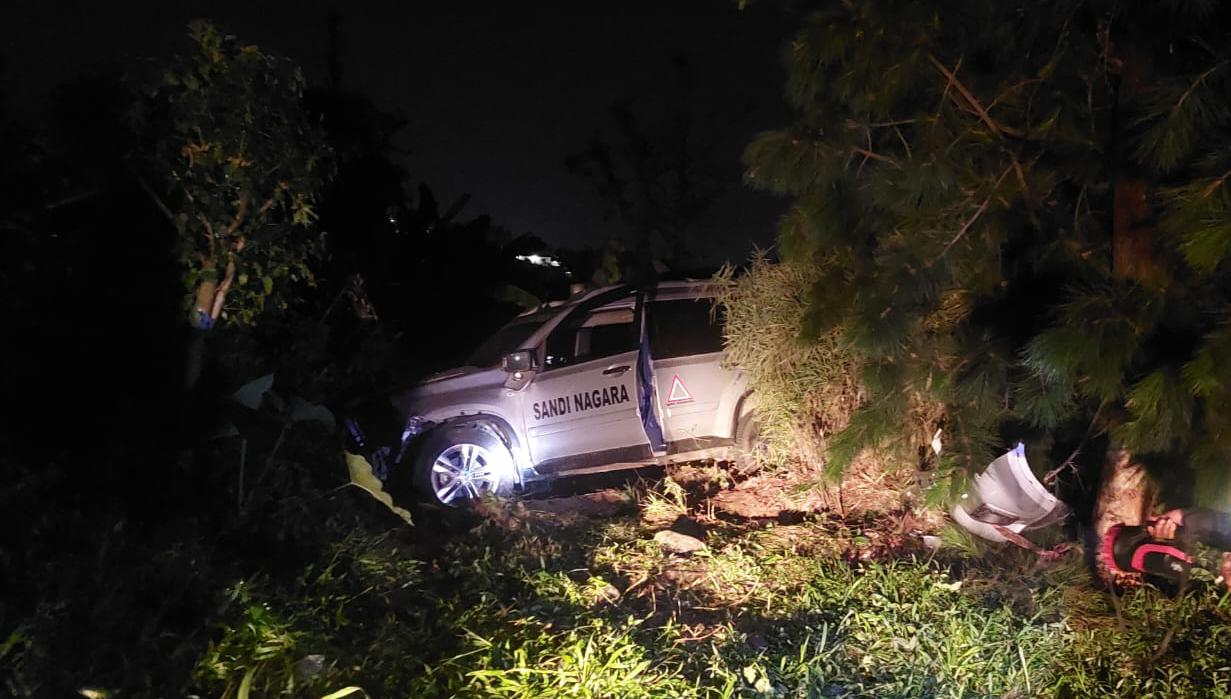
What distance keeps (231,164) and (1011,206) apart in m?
3.79

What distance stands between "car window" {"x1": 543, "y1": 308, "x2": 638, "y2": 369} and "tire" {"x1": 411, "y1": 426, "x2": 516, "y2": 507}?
2.79ft

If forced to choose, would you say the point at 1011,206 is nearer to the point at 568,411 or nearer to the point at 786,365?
the point at 786,365

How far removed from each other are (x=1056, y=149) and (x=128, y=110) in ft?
14.5

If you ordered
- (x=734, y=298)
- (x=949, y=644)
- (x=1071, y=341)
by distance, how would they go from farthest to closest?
(x=734, y=298) → (x=949, y=644) → (x=1071, y=341)

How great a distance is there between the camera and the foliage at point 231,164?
4.13 m

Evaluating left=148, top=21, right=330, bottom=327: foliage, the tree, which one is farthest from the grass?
left=148, top=21, right=330, bottom=327: foliage

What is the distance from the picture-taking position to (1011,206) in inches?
140

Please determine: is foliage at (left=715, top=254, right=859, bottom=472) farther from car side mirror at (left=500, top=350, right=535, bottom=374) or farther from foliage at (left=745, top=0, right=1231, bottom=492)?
car side mirror at (left=500, top=350, right=535, bottom=374)

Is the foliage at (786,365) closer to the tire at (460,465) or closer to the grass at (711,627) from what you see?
the grass at (711,627)

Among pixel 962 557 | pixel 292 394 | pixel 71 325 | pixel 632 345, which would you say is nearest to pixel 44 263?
pixel 71 325

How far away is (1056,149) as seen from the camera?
3.58 meters

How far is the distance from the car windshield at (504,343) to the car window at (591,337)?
0.24 meters

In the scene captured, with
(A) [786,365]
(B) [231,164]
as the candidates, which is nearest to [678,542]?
(A) [786,365]

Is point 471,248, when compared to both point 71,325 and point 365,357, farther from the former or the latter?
point 71,325
